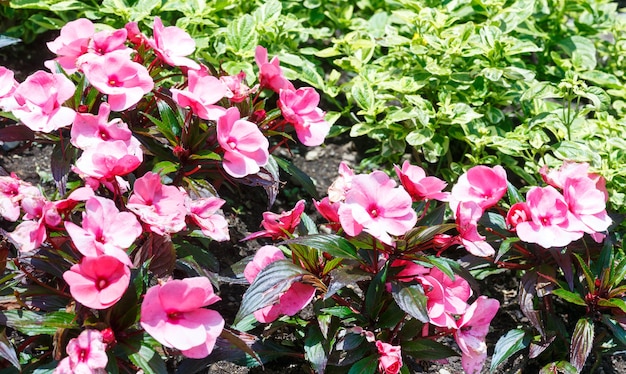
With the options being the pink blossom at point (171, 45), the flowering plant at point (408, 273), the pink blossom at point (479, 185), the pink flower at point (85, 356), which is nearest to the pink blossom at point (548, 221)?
the flowering plant at point (408, 273)

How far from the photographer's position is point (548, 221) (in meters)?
2.31

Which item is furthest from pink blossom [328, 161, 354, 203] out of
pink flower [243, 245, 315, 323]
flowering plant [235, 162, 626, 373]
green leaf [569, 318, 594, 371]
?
green leaf [569, 318, 594, 371]

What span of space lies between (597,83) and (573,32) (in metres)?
0.40

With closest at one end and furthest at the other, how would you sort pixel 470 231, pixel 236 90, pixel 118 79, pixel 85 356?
pixel 85 356 < pixel 470 231 < pixel 118 79 < pixel 236 90

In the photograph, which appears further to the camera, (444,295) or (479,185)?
(479,185)

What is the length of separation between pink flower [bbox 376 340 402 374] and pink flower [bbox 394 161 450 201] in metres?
0.42

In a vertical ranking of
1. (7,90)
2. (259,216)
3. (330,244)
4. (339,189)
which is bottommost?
(259,216)

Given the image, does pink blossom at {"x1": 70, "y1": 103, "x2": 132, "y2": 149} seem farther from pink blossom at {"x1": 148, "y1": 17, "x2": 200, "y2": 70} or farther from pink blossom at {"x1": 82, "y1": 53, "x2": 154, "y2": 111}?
pink blossom at {"x1": 148, "y1": 17, "x2": 200, "y2": 70}

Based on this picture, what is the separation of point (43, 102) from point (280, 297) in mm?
829

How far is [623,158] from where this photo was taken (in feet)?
9.62

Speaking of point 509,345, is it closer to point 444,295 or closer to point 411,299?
point 444,295

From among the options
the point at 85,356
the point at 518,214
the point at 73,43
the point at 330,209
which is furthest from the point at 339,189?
the point at 73,43

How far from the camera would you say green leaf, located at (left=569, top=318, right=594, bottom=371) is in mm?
2342

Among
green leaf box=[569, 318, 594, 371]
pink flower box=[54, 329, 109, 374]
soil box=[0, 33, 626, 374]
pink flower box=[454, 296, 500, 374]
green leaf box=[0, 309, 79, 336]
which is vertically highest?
pink flower box=[54, 329, 109, 374]
